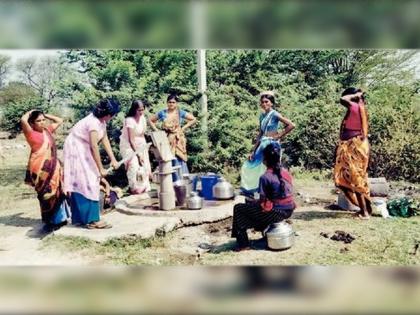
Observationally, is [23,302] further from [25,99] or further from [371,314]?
[25,99]

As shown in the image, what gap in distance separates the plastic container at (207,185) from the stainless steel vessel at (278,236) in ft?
5.63

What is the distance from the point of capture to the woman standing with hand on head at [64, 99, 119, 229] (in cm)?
586

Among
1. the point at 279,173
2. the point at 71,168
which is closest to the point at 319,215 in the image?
the point at 279,173

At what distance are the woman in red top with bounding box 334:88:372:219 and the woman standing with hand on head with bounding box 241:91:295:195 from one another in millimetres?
629

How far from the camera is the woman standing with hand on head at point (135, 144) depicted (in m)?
7.18

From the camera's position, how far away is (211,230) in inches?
243

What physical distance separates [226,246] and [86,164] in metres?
1.66

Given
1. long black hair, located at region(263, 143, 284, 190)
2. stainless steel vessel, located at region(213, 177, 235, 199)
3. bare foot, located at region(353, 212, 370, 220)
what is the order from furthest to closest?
stainless steel vessel, located at region(213, 177, 235, 199)
bare foot, located at region(353, 212, 370, 220)
long black hair, located at region(263, 143, 284, 190)

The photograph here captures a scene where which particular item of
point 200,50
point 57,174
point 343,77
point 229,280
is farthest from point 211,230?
point 343,77

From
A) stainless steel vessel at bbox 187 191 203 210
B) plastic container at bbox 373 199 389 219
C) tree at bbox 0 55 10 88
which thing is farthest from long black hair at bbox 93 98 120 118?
tree at bbox 0 55 10 88

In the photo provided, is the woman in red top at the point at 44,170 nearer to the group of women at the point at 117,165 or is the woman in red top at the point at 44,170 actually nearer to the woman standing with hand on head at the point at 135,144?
the group of women at the point at 117,165

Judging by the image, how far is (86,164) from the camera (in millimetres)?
5887

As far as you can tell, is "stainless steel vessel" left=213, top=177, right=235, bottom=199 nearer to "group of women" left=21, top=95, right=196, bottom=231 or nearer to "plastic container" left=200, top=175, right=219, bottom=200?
"plastic container" left=200, top=175, right=219, bottom=200

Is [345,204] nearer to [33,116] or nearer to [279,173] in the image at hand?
[279,173]
